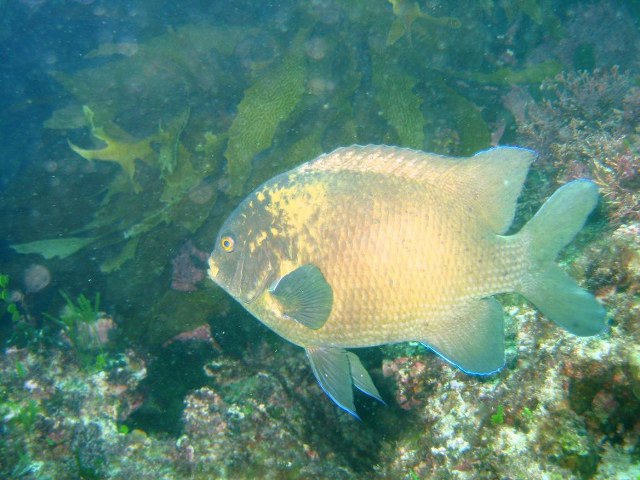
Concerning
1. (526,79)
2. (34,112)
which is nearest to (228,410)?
(526,79)

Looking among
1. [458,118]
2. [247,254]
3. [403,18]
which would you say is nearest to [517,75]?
[458,118]

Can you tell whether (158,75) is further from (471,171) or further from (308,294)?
(471,171)

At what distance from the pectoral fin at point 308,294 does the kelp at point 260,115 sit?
2.20m

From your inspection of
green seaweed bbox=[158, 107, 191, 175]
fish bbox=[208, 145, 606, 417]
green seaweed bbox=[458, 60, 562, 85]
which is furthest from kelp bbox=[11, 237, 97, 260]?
green seaweed bbox=[458, 60, 562, 85]

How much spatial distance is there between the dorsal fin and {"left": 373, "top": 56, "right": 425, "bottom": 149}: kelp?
1.92 metres

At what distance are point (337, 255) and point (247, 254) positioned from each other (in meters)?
0.61

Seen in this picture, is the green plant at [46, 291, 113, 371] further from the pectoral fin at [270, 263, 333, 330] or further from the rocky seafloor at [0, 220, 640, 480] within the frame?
the pectoral fin at [270, 263, 333, 330]

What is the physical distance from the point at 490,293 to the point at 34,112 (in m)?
8.93

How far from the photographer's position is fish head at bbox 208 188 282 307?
7.17ft

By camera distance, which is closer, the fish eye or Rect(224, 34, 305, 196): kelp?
the fish eye

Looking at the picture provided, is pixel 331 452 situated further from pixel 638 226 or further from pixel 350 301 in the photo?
pixel 638 226

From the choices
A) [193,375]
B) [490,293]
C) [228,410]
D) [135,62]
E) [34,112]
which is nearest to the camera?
[490,293]

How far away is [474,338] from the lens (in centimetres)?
197

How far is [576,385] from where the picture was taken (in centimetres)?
185
